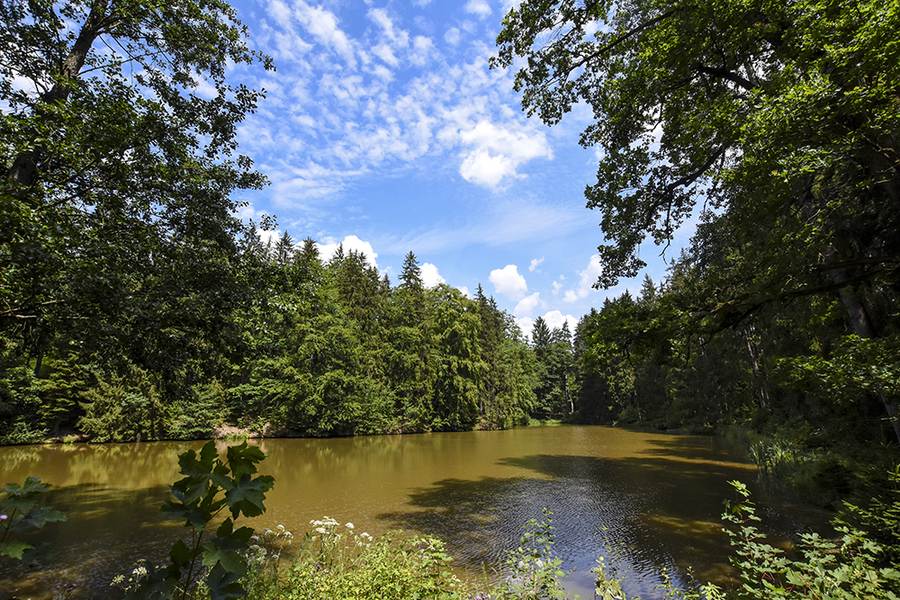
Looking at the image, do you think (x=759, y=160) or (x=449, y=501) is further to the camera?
(x=449, y=501)

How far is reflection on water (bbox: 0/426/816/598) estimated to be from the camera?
7.45m

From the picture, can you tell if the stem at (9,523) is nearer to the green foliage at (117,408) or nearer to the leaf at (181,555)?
the leaf at (181,555)

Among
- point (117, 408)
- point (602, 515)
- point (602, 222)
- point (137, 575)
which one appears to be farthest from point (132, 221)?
point (117, 408)

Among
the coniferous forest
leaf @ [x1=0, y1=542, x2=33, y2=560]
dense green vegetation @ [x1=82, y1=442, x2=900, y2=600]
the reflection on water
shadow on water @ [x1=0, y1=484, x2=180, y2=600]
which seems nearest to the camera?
dense green vegetation @ [x1=82, y1=442, x2=900, y2=600]

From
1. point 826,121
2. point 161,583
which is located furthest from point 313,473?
point 826,121

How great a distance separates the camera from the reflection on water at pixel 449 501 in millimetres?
7449

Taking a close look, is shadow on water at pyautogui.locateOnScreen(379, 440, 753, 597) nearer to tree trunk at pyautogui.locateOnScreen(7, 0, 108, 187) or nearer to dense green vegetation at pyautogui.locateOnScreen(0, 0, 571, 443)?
dense green vegetation at pyautogui.locateOnScreen(0, 0, 571, 443)

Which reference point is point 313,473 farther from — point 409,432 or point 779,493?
point 409,432

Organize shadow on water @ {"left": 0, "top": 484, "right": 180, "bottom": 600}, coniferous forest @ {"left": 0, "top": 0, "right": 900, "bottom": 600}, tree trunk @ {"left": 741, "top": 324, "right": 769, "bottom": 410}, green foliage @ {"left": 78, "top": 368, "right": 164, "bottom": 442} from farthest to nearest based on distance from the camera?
tree trunk @ {"left": 741, "top": 324, "right": 769, "bottom": 410} → green foliage @ {"left": 78, "top": 368, "right": 164, "bottom": 442} → shadow on water @ {"left": 0, "top": 484, "right": 180, "bottom": 600} → coniferous forest @ {"left": 0, "top": 0, "right": 900, "bottom": 600}

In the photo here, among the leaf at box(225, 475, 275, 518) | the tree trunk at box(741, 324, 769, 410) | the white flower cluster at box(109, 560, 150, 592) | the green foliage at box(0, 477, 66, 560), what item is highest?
the tree trunk at box(741, 324, 769, 410)

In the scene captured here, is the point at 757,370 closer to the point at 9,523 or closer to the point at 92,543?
the point at 92,543

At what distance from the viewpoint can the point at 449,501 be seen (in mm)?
11938

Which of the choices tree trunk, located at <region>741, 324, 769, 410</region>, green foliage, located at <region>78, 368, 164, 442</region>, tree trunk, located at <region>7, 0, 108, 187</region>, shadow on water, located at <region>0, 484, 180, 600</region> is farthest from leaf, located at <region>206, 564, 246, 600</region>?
tree trunk, located at <region>741, 324, 769, 410</region>

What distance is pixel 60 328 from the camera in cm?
530
